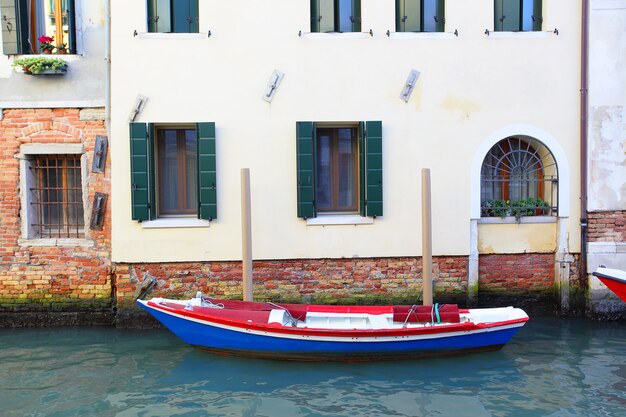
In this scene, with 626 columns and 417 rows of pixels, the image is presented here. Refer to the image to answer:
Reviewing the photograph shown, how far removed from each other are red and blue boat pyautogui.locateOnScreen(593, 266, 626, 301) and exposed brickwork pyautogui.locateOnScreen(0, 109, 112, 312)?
5469mm

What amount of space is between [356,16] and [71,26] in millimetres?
3224

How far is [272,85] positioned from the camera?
25.1 feet

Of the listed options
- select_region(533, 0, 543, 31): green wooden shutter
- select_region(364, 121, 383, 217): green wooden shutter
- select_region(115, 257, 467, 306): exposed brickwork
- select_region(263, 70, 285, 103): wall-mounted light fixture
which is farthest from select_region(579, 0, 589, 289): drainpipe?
select_region(263, 70, 285, 103): wall-mounted light fixture

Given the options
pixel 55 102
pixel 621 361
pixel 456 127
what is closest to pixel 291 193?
pixel 456 127

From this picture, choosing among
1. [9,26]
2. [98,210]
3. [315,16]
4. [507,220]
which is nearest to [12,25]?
[9,26]

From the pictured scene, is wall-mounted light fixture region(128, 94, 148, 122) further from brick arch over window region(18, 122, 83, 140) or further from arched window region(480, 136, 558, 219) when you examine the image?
arched window region(480, 136, 558, 219)

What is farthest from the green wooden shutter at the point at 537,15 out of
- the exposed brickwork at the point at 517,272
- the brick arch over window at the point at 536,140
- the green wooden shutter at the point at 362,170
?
the exposed brickwork at the point at 517,272

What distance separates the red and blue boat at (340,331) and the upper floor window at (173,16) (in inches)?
121

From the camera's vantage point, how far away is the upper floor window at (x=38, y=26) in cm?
752

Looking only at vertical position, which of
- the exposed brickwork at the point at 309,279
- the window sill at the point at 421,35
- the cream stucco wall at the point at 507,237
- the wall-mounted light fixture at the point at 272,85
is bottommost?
the exposed brickwork at the point at 309,279

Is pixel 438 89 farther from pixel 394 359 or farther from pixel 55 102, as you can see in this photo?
pixel 55 102

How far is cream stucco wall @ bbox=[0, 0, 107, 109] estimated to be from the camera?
7.64 m

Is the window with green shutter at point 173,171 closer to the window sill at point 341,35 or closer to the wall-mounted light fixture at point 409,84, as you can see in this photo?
the window sill at point 341,35

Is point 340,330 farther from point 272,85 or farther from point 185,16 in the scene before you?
point 185,16
